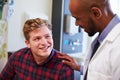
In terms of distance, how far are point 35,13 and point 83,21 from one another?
1233 millimetres

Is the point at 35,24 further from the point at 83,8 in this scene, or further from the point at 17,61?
the point at 83,8

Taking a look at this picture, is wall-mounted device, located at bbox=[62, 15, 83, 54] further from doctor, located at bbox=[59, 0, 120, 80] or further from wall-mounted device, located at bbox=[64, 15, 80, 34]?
doctor, located at bbox=[59, 0, 120, 80]

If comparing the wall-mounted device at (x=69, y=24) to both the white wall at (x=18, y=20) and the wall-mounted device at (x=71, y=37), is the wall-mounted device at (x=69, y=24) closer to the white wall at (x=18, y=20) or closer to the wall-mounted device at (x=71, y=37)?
the wall-mounted device at (x=71, y=37)

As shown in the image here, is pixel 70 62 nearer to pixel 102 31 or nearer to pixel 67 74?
pixel 67 74

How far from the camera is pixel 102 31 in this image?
1.01 metres

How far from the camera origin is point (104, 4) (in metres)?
0.98

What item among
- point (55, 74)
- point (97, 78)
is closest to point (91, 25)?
point (97, 78)

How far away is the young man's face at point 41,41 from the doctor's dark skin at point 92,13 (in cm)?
56

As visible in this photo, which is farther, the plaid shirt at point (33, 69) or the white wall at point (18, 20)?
the white wall at point (18, 20)

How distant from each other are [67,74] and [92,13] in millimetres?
603

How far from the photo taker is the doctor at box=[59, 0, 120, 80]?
3.00 ft

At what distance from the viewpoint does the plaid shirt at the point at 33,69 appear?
151cm

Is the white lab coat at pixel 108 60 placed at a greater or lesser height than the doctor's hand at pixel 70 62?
greater

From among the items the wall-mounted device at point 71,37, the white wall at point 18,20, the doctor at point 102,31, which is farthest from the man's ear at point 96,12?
the wall-mounted device at point 71,37
